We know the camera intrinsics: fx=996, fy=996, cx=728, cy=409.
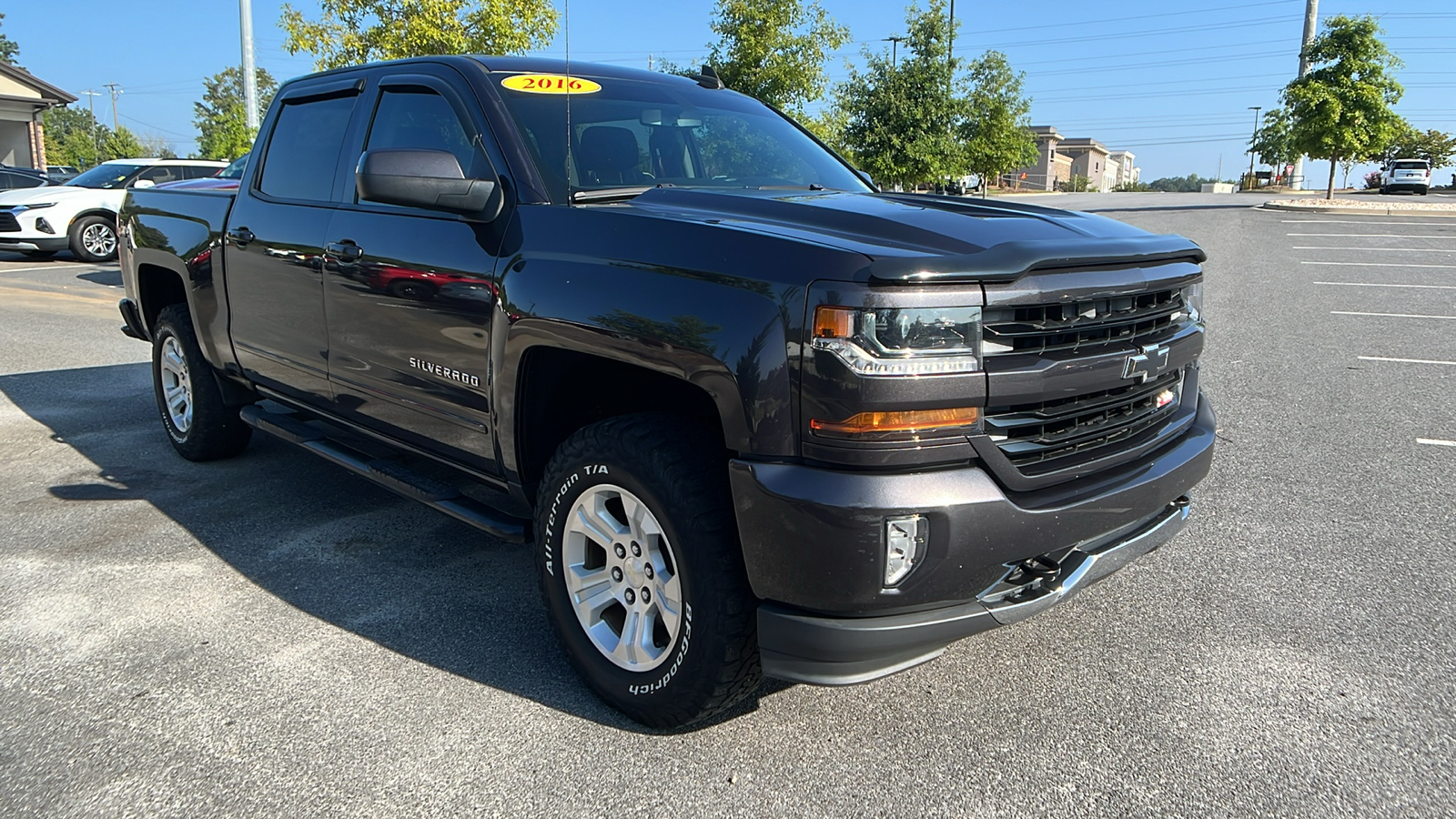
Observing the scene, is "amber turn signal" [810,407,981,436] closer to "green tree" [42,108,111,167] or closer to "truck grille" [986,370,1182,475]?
"truck grille" [986,370,1182,475]

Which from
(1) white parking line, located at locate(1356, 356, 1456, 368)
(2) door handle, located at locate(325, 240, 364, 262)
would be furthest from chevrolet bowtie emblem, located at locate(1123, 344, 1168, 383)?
(1) white parking line, located at locate(1356, 356, 1456, 368)

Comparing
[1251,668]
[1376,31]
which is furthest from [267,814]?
[1376,31]

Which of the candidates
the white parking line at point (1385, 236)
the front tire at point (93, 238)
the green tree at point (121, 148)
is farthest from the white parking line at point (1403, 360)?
the green tree at point (121, 148)

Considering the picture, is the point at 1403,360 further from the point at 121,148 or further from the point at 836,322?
the point at 121,148

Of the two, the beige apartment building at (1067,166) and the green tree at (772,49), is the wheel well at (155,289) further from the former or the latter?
the beige apartment building at (1067,166)

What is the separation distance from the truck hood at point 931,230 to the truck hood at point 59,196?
645 inches

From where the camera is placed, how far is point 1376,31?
3102 centimetres

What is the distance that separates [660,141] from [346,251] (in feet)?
3.99

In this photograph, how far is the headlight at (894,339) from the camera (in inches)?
86.9

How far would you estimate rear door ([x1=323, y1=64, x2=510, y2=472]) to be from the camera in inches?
124

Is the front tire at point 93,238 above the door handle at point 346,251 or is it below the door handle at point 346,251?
below

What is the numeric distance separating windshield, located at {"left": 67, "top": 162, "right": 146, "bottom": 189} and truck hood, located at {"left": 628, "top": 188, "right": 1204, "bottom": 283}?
16.8 metres

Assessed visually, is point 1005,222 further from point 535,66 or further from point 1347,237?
point 1347,237

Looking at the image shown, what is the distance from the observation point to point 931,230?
8.35 feet
